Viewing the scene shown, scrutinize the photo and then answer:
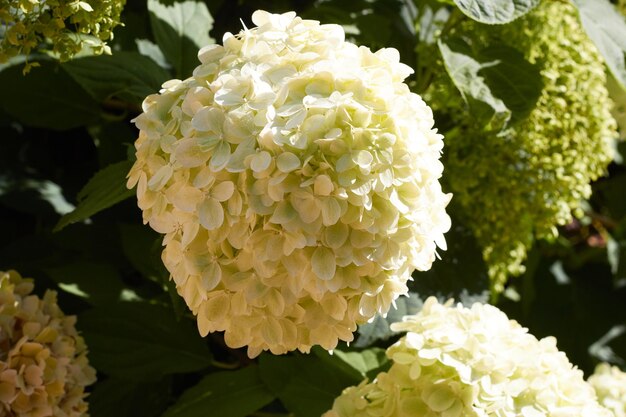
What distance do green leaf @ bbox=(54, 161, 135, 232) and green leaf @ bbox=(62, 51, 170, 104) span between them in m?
0.14

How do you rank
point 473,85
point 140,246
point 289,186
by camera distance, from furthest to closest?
point 140,246
point 473,85
point 289,186

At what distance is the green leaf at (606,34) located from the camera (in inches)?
47.4

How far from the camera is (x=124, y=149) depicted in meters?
1.32

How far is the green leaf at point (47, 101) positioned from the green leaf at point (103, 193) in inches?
12.6

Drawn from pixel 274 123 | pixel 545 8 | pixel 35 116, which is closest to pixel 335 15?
pixel 545 8

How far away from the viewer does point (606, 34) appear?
48.1 inches

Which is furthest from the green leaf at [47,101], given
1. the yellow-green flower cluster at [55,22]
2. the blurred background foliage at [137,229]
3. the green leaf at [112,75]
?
the yellow-green flower cluster at [55,22]

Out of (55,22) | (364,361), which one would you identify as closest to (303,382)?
(364,361)

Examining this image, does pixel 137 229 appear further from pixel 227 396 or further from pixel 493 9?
pixel 493 9

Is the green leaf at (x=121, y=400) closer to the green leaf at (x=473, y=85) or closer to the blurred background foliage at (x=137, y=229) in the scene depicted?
the blurred background foliage at (x=137, y=229)

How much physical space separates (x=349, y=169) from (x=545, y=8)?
2.10ft

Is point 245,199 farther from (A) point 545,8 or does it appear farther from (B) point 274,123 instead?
(A) point 545,8

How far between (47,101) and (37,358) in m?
0.46

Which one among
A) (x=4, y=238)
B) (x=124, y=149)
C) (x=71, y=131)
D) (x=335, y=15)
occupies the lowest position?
(x=4, y=238)
